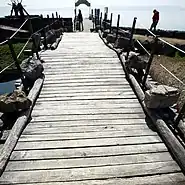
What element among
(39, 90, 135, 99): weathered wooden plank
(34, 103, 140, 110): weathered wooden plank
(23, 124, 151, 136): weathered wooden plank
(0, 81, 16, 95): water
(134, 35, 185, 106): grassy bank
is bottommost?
(0, 81, 16, 95): water

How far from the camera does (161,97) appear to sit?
3.95 m

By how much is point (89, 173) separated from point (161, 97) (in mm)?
1933

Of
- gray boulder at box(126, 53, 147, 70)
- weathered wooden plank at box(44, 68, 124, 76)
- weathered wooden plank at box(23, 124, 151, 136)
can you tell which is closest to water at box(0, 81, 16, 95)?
weathered wooden plank at box(44, 68, 124, 76)

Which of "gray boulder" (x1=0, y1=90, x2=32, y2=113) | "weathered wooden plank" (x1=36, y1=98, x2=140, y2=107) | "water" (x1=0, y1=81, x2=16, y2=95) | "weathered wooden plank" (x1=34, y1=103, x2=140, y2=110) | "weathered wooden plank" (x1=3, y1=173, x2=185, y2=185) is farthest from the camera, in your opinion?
"water" (x1=0, y1=81, x2=16, y2=95)

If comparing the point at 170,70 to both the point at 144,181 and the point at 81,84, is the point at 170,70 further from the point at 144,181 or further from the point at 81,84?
the point at 144,181

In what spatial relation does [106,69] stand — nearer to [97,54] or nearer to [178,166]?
[97,54]

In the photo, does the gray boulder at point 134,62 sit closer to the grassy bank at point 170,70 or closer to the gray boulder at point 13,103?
the gray boulder at point 13,103

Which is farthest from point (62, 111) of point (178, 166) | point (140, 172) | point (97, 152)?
point (178, 166)

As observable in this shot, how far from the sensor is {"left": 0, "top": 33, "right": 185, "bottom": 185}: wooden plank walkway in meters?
2.82

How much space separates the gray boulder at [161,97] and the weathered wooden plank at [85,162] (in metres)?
1.10

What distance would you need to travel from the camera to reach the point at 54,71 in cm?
648

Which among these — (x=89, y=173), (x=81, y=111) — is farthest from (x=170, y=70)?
(x=89, y=173)

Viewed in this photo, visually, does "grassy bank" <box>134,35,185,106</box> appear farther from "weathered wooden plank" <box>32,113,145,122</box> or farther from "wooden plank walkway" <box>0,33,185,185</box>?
"weathered wooden plank" <box>32,113,145,122</box>

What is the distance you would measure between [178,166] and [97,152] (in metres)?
1.13
